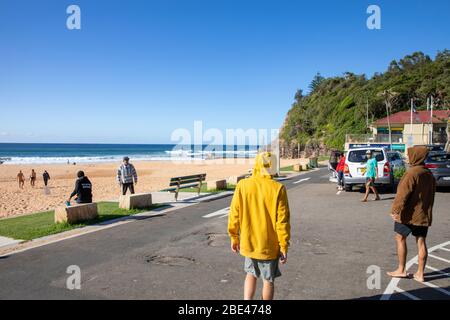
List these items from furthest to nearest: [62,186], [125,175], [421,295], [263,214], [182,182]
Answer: [62,186] < [182,182] < [125,175] < [421,295] < [263,214]

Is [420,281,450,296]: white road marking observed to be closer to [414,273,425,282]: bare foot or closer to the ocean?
[414,273,425,282]: bare foot

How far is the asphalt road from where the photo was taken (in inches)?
196

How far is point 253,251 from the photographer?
13.1ft

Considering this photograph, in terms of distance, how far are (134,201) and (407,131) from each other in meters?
46.7

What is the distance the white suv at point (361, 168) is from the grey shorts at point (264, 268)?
38.1ft

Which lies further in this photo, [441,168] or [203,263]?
[441,168]

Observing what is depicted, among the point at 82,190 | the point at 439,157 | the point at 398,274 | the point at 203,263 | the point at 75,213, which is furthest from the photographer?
the point at 439,157

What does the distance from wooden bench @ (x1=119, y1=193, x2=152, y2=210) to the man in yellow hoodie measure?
8164mm

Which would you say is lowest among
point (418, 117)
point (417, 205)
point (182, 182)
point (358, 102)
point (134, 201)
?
point (134, 201)

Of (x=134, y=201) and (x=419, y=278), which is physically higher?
(x=134, y=201)

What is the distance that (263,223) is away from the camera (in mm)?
3953

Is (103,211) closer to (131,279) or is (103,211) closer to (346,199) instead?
(131,279)

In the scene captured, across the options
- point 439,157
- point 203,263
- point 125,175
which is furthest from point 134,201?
point 439,157

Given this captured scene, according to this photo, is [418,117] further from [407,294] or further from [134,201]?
[407,294]
